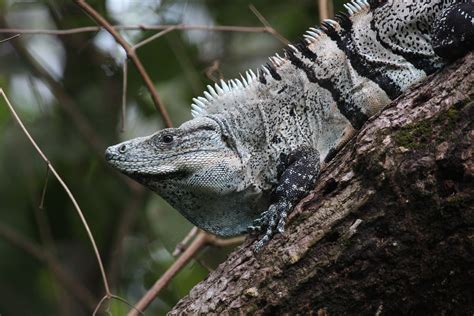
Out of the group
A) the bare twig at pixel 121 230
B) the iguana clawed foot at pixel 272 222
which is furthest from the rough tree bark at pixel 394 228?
the bare twig at pixel 121 230

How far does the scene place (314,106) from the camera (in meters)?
4.91

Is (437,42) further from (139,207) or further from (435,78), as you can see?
(139,207)

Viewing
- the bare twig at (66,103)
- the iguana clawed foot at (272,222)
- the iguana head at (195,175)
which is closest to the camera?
the iguana clawed foot at (272,222)

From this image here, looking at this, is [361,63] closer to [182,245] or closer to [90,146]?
[182,245]

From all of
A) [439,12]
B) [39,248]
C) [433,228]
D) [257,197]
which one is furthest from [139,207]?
[433,228]

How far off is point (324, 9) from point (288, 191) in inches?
95.6

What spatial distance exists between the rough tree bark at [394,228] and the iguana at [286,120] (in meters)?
0.93

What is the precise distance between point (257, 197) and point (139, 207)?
255 centimetres

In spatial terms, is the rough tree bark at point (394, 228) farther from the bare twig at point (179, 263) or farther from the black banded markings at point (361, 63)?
the bare twig at point (179, 263)

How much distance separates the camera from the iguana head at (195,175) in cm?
480

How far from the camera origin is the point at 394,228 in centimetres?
342

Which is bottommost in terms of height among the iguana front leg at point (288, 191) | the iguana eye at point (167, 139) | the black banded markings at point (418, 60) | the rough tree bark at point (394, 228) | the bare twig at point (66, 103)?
the rough tree bark at point (394, 228)

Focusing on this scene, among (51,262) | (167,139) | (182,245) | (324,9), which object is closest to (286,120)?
(167,139)

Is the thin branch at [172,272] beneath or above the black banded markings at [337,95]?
beneath
